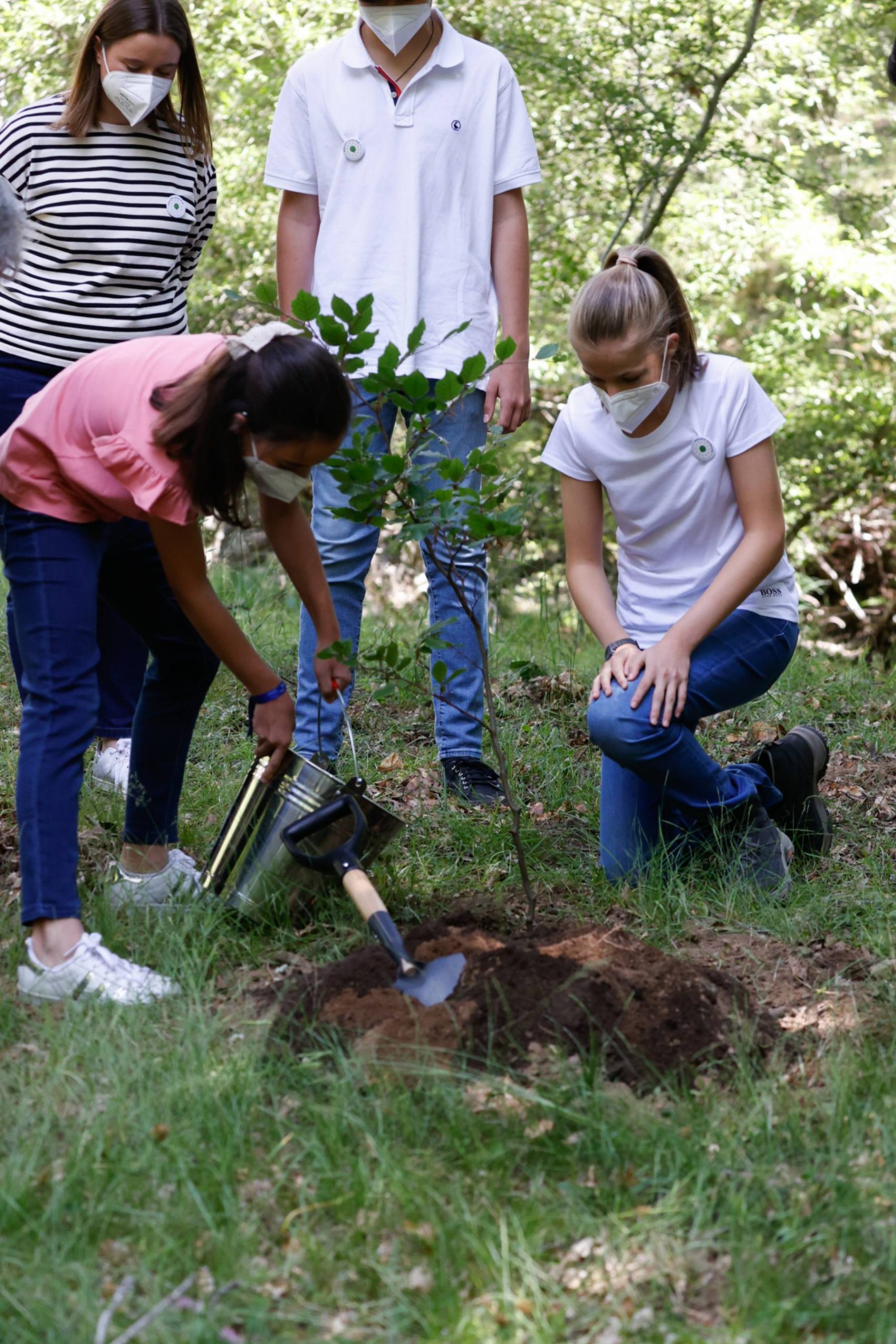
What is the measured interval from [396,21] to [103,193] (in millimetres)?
963

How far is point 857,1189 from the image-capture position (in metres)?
1.79

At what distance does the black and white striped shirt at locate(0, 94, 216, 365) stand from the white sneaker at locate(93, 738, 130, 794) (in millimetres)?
1139

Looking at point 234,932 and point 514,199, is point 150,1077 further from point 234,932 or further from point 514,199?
point 514,199

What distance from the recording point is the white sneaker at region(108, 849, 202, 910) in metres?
2.71

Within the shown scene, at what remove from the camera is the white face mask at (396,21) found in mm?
3404

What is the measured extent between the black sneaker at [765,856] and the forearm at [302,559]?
1.09m

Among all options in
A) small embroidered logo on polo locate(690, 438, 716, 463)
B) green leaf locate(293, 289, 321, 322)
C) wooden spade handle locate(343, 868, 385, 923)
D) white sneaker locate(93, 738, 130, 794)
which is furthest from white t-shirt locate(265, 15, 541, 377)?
wooden spade handle locate(343, 868, 385, 923)

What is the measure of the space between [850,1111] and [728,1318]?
19.6 inches

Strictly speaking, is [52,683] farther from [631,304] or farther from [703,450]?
[703,450]

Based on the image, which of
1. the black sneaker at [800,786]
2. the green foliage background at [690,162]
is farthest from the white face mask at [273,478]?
the green foliage background at [690,162]

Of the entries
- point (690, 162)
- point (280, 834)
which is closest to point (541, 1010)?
point (280, 834)

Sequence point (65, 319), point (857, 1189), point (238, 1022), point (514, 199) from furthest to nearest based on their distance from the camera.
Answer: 1. point (514, 199)
2. point (65, 319)
3. point (238, 1022)
4. point (857, 1189)

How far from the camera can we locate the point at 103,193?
10.2 ft

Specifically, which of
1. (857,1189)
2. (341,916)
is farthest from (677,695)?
(857,1189)
